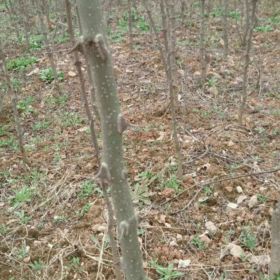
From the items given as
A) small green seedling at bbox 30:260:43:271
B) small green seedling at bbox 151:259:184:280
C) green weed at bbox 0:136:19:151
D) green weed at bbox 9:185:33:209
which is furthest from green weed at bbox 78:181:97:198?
green weed at bbox 0:136:19:151

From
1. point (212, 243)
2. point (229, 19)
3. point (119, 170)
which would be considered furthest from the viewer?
point (229, 19)

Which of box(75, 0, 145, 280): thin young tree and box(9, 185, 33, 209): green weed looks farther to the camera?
box(9, 185, 33, 209): green weed

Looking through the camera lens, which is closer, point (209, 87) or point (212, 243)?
point (212, 243)

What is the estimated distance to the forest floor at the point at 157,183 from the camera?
247 cm

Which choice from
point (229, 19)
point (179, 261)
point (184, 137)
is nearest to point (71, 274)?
point (179, 261)

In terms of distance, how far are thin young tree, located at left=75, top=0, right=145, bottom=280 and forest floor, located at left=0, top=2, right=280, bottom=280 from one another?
0.70m

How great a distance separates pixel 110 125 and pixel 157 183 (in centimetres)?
210

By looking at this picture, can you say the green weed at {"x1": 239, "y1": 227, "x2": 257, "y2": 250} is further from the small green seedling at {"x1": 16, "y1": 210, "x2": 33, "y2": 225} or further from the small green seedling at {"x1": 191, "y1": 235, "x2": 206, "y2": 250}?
the small green seedling at {"x1": 16, "y1": 210, "x2": 33, "y2": 225}

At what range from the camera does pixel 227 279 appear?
226 cm

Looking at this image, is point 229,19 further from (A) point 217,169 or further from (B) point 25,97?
(A) point 217,169

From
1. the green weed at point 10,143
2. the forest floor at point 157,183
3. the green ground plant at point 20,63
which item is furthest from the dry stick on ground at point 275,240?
the green ground plant at point 20,63

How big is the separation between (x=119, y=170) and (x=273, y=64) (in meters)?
5.72

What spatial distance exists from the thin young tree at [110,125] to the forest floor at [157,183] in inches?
27.4

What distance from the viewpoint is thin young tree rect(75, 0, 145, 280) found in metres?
1.09
